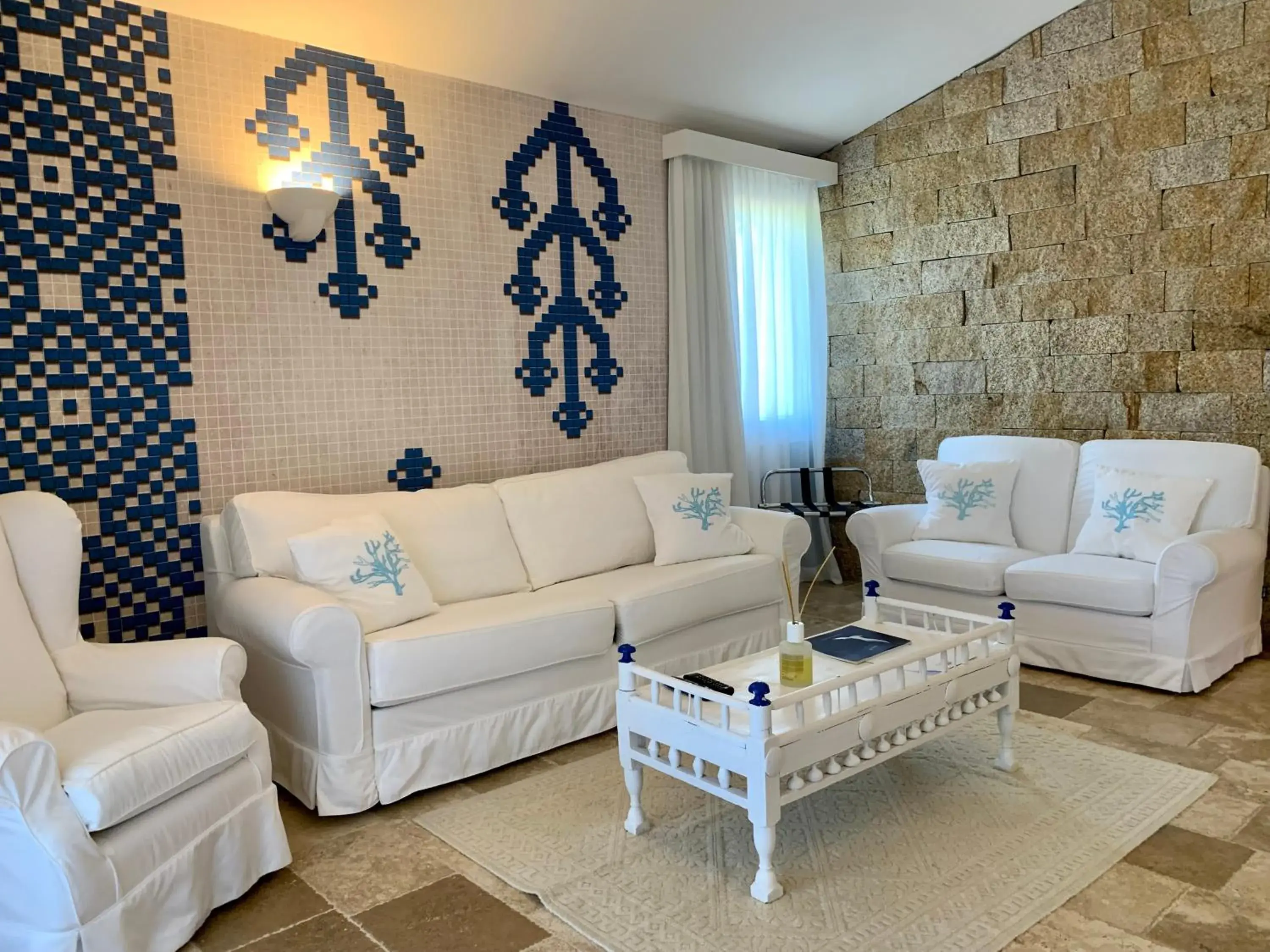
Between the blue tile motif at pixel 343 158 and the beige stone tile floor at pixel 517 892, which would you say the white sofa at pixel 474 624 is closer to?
the beige stone tile floor at pixel 517 892

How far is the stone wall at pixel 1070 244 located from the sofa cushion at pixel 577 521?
1.95m

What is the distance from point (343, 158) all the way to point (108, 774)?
2503mm

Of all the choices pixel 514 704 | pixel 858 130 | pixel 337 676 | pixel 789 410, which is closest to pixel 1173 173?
pixel 858 130

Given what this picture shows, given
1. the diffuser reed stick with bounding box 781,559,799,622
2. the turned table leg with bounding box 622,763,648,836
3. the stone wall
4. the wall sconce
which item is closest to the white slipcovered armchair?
the turned table leg with bounding box 622,763,648,836

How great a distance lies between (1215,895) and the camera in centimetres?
219

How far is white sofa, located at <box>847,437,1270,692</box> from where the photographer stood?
3500mm

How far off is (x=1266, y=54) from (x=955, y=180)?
1.39m

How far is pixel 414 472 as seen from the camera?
3939mm

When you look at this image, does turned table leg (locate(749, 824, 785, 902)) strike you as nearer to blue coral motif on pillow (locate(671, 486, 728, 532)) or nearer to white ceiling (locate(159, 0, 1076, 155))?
blue coral motif on pillow (locate(671, 486, 728, 532))

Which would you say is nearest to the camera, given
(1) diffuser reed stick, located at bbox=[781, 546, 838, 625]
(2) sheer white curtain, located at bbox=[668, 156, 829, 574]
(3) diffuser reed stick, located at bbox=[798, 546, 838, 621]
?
(1) diffuser reed stick, located at bbox=[781, 546, 838, 625]

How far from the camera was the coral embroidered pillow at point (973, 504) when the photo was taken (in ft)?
14.2

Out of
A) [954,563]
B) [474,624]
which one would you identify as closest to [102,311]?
[474,624]

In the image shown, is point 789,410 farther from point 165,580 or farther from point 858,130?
point 165,580

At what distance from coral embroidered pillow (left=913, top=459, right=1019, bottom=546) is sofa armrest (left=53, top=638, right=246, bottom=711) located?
10.2 ft
